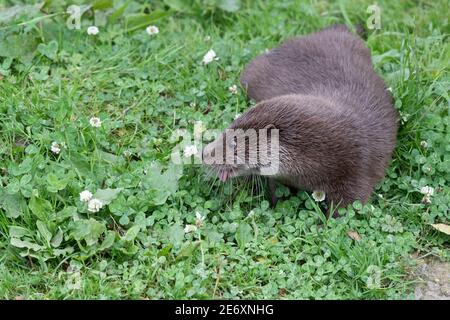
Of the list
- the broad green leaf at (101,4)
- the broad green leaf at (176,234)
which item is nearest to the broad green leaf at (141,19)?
the broad green leaf at (101,4)

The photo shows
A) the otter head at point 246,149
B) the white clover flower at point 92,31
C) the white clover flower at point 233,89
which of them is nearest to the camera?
the otter head at point 246,149

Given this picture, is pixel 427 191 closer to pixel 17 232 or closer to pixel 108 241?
pixel 108 241

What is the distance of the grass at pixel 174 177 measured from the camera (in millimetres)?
3664

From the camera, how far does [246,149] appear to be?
154 inches

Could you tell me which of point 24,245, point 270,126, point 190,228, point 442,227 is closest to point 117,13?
point 270,126

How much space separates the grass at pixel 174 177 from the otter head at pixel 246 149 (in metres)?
0.21

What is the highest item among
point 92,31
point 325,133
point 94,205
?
point 325,133

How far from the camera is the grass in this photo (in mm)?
3664

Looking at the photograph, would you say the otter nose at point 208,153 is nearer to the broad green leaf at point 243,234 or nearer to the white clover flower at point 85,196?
the broad green leaf at point 243,234

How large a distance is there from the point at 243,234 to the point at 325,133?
0.66 meters

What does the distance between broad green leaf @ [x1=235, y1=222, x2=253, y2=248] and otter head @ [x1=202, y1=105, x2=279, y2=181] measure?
280 millimetres

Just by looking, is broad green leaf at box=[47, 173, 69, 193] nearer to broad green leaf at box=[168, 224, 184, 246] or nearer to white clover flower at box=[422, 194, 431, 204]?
broad green leaf at box=[168, 224, 184, 246]

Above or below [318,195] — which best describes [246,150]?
above
